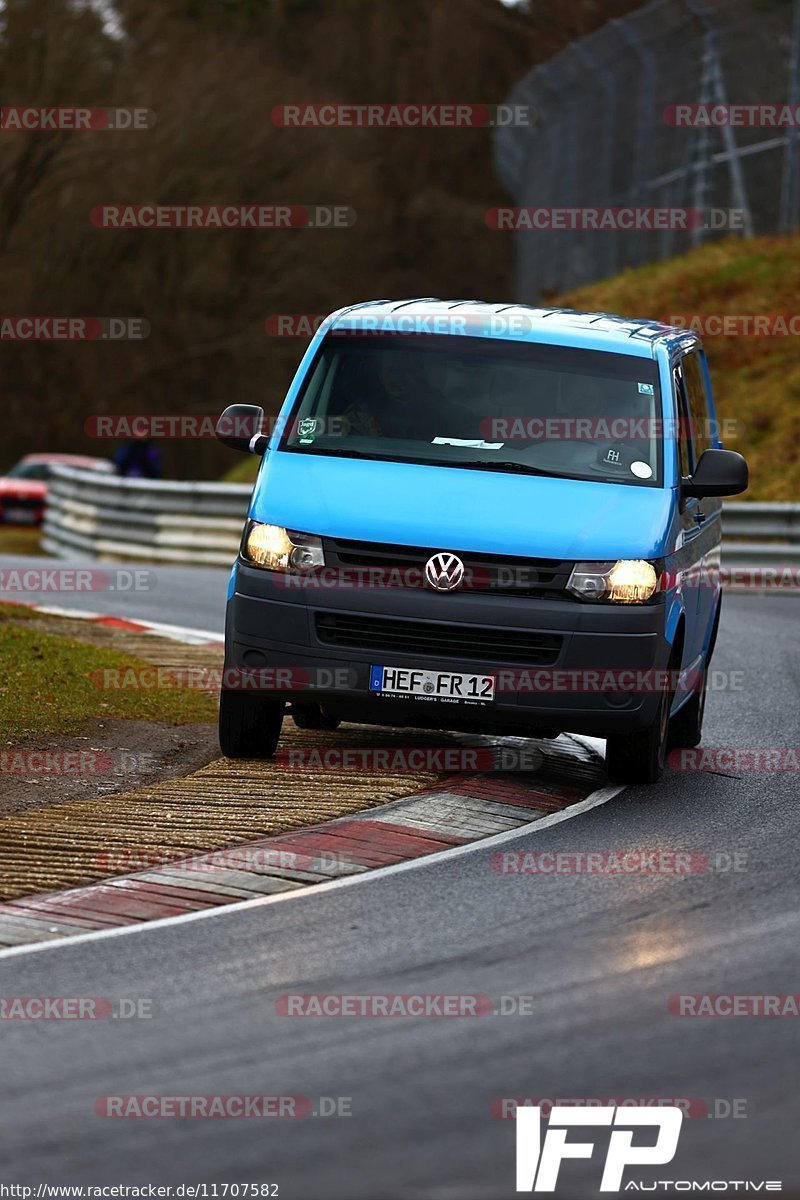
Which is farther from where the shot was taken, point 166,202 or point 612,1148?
point 166,202

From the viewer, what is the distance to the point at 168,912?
23.9 feet

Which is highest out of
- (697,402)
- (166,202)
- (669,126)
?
(669,126)

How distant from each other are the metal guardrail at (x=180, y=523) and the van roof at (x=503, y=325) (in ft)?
40.6

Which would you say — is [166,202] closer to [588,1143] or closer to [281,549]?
[281,549]

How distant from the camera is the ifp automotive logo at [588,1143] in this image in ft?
15.8

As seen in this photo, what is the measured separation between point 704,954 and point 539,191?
107 feet

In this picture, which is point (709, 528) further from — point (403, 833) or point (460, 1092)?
point (460, 1092)

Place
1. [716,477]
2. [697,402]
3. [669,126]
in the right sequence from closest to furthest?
[716,477] → [697,402] → [669,126]

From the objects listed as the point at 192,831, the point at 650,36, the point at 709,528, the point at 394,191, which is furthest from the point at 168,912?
the point at 394,191

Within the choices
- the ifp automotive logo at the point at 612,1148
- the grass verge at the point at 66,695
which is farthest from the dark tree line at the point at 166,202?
the ifp automotive logo at the point at 612,1148

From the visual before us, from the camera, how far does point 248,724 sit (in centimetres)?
995

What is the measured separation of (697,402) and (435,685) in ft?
10.5

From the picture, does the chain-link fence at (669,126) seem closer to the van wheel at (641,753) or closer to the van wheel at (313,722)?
the van wheel at (313,722)

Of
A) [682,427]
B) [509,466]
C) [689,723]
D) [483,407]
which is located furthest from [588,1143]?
[689,723]
